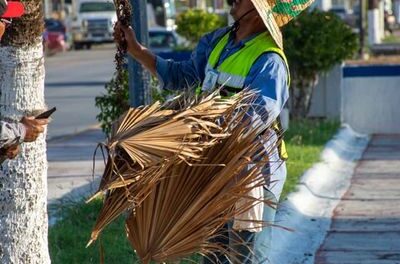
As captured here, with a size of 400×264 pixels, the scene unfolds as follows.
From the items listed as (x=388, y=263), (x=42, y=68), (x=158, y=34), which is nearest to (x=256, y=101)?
(x=42, y=68)

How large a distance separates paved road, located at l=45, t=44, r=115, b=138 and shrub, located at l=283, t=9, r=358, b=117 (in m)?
3.76

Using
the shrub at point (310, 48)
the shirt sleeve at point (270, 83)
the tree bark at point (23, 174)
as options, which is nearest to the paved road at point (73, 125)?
the shrub at point (310, 48)

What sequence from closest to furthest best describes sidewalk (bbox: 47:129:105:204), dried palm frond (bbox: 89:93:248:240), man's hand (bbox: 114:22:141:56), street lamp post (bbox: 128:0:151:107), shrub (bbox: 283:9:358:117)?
dried palm frond (bbox: 89:93:248:240) < man's hand (bbox: 114:22:141:56) < street lamp post (bbox: 128:0:151:107) < sidewalk (bbox: 47:129:105:204) < shrub (bbox: 283:9:358:117)

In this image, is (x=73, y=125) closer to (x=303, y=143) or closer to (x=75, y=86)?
(x=303, y=143)

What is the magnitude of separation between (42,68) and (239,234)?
1177 millimetres

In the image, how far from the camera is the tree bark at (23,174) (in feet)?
17.4

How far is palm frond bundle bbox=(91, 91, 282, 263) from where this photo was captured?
478cm

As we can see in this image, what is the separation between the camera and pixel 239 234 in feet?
17.0

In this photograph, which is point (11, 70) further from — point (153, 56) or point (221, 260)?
point (221, 260)

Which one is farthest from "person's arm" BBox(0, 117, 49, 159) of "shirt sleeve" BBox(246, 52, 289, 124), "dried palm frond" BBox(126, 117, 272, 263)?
"shirt sleeve" BBox(246, 52, 289, 124)

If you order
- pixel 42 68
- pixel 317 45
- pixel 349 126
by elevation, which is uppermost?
pixel 42 68

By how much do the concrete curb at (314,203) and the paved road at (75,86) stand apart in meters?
5.07

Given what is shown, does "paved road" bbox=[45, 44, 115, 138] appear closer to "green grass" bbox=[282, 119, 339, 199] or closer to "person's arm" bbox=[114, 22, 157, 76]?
"green grass" bbox=[282, 119, 339, 199]

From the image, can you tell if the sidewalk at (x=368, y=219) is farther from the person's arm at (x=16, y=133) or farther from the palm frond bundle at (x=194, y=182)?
the person's arm at (x=16, y=133)
